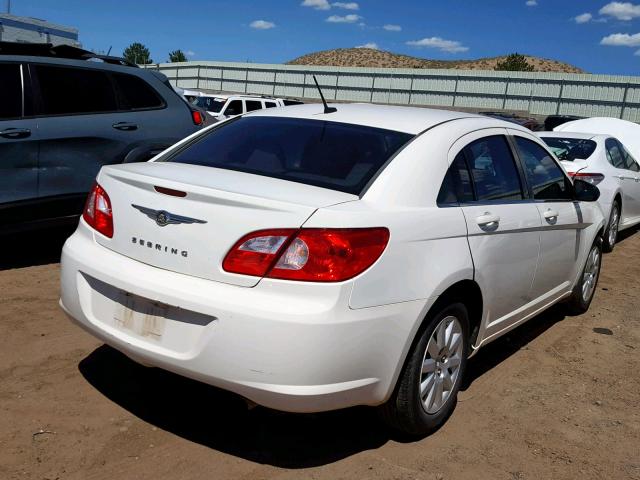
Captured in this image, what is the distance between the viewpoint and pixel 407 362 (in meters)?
3.09

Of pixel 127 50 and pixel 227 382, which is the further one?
pixel 127 50

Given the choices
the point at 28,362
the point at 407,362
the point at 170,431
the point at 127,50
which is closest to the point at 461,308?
the point at 407,362

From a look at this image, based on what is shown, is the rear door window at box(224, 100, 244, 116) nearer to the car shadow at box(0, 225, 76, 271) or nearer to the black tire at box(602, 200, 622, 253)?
the black tire at box(602, 200, 622, 253)

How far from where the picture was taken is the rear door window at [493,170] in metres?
3.73

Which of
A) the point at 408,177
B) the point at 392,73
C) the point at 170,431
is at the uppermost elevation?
the point at 392,73

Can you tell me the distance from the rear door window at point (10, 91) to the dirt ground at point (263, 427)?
1.76 metres

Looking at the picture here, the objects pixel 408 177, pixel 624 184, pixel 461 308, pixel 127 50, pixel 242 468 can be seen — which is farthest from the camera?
pixel 127 50

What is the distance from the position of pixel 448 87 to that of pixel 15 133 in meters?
40.3

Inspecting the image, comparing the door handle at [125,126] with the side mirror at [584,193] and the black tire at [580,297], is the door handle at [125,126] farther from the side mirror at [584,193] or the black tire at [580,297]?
the black tire at [580,297]

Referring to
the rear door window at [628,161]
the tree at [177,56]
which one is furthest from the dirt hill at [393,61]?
Result: the rear door window at [628,161]

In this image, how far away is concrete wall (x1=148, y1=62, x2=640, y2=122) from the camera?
38.5 m

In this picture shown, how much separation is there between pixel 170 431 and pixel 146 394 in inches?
16.7

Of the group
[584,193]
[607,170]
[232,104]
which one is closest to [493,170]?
[584,193]

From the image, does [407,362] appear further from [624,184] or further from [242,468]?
[624,184]
